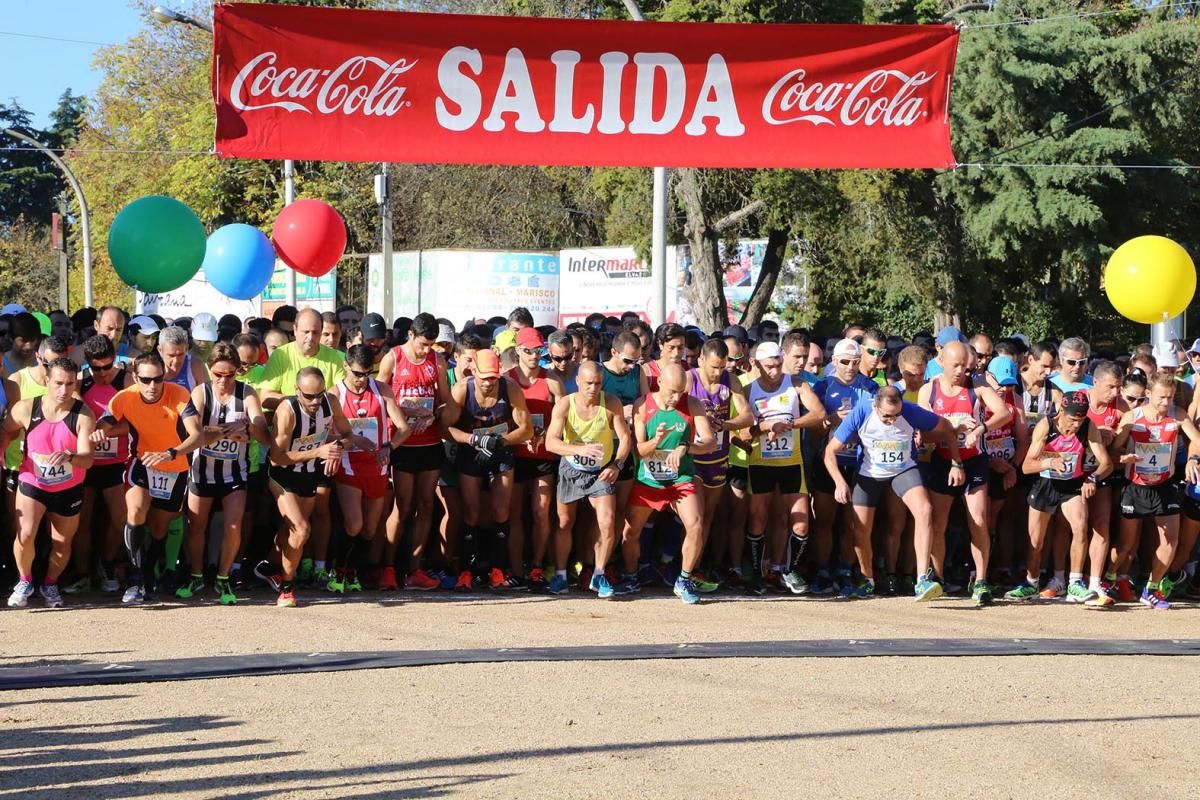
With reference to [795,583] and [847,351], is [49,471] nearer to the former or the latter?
[795,583]

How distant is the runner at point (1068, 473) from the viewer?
36.3ft

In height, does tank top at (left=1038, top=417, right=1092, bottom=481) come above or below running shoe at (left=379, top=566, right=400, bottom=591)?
above

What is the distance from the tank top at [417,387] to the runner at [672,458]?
1.48m

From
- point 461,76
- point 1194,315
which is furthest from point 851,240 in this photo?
point 461,76

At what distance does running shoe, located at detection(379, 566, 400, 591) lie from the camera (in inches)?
435

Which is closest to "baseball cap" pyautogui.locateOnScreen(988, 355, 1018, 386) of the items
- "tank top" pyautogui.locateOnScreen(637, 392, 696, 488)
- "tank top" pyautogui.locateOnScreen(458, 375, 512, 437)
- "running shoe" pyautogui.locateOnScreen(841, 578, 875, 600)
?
"running shoe" pyautogui.locateOnScreen(841, 578, 875, 600)

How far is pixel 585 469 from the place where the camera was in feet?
35.6

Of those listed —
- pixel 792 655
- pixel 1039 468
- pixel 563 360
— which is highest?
pixel 563 360

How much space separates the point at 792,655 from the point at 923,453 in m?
2.91

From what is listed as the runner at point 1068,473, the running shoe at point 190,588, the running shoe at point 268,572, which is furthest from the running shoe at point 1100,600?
the running shoe at point 190,588

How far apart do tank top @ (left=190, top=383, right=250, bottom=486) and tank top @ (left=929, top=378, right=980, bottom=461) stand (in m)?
4.95

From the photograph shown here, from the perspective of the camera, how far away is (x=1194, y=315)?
3444 centimetres

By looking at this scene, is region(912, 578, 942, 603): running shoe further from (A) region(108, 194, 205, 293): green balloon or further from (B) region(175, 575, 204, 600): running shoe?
(A) region(108, 194, 205, 293): green balloon

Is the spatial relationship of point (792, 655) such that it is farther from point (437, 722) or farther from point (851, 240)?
point (851, 240)
